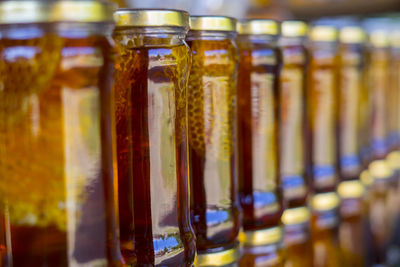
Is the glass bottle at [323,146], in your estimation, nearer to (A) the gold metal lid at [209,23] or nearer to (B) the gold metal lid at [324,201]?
(B) the gold metal lid at [324,201]

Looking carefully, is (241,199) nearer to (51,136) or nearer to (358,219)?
(51,136)

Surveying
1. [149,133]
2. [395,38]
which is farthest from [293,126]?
[395,38]

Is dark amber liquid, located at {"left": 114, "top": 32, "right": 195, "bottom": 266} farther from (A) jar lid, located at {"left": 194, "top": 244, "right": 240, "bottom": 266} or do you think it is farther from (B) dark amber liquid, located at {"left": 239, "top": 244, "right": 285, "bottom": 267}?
(B) dark amber liquid, located at {"left": 239, "top": 244, "right": 285, "bottom": 267}

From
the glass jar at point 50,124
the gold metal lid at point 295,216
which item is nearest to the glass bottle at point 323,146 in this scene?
the gold metal lid at point 295,216

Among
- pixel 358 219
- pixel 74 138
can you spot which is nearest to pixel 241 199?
pixel 74 138

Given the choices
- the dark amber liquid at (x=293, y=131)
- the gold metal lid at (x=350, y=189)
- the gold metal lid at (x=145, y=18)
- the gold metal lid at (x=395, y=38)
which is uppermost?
the gold metal lid at (x=145, y=18)

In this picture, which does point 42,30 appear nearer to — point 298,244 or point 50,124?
point 50,124
